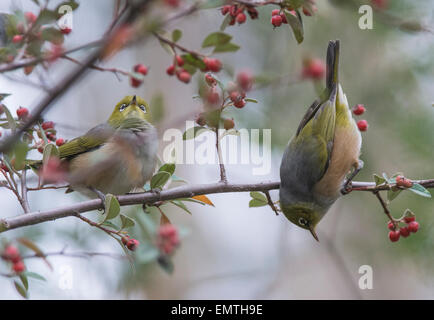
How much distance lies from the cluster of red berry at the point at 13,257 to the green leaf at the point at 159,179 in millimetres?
713

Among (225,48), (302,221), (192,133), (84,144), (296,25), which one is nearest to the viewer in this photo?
(225,48)

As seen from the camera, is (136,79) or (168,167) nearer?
(136,79)

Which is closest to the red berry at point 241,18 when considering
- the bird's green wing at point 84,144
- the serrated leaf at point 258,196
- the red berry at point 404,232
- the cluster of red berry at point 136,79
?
the cluster of red berry at point 136,79

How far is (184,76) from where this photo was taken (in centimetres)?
185

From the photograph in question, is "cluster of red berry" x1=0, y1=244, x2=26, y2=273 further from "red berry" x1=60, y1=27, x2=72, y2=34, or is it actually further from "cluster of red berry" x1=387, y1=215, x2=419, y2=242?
"cluster of red berry" x1=387, y1=215, x2=419, y2=242

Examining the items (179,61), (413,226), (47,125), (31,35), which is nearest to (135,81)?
(179,61)

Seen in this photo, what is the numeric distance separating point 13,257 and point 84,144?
177 centimetres

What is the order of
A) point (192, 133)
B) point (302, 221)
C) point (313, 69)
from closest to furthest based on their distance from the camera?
point (313, 69), point (192, 133), point (302, 221)

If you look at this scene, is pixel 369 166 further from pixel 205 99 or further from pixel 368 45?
pixel 205 99

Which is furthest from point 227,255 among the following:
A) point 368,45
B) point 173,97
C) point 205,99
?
point 205,99

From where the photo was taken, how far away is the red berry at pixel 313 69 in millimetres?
1148

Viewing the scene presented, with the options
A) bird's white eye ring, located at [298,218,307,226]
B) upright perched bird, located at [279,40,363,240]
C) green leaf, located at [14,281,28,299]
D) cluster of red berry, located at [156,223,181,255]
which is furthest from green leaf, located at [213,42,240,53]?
bird's white eye ring, located at [298,218,307,226]

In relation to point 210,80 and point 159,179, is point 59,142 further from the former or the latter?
point 210,80

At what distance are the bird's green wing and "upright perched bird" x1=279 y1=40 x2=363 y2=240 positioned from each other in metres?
1.28
